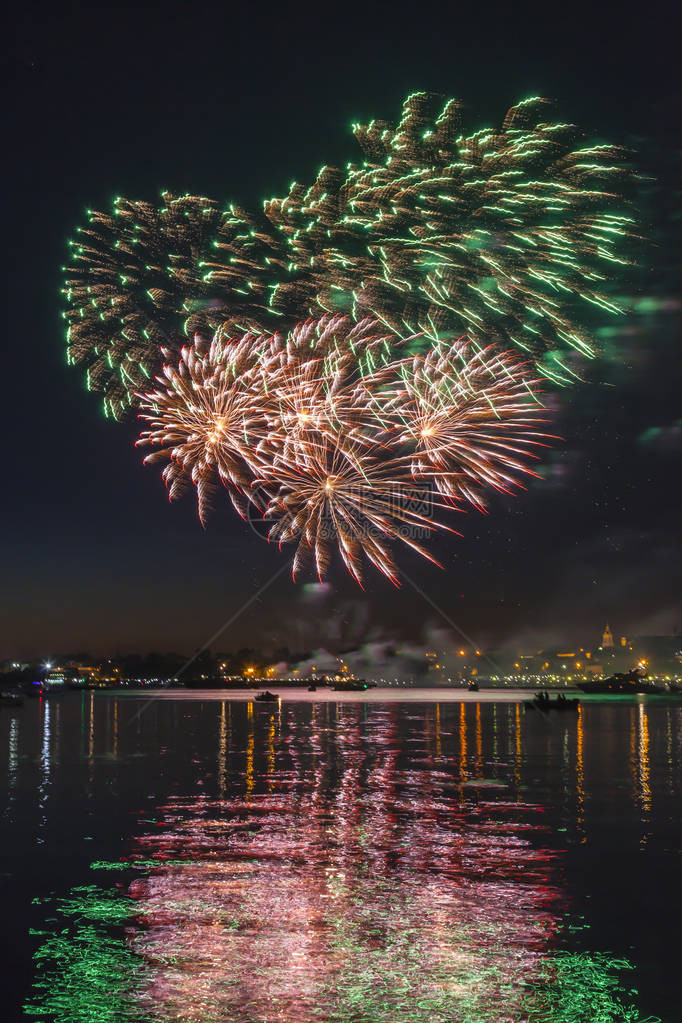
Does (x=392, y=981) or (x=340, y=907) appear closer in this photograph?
(x=392, y=981)

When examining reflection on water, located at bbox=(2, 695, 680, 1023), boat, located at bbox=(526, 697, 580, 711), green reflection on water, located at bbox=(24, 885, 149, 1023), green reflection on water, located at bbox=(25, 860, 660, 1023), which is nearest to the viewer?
green reflection on water, located at bbox=(25, 860, 660, 1023)

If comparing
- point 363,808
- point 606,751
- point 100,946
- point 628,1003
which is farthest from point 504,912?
point 606,751

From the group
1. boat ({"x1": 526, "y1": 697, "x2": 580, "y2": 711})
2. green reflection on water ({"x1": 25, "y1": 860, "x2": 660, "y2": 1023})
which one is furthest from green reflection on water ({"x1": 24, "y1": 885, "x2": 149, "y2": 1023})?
boat ({"x1": 526, "y1": 697, "x2": 580, "y2": 711})

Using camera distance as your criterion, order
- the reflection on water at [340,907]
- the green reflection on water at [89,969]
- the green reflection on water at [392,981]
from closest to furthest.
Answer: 1. the green reflection on water at [392,981]
2. the green reflection on water at [89,969]
3. the reflection on water at [340,907]

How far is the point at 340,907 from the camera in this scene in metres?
13.2

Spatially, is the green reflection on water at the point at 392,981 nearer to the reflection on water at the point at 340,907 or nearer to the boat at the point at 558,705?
the reflection on water at the point at 340,907

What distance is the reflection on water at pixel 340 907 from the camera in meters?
9.44

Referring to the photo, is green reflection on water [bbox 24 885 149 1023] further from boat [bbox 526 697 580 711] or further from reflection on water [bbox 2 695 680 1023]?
boat [bbox 526 697 580 711]

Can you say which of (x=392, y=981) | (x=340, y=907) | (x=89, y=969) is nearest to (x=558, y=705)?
(x=340, y=907)

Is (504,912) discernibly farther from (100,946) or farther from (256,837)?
(256,837)

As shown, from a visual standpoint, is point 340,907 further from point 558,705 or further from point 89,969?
point 558,705

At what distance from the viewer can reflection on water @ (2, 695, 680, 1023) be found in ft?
31.0

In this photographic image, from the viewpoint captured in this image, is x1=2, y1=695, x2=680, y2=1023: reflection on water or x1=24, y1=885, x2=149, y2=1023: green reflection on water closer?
x1=24, y1=885, x2=149, y2=1023: green reflection on water

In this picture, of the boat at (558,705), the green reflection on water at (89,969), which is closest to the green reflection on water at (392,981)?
the green reflection on water at (89,969)
